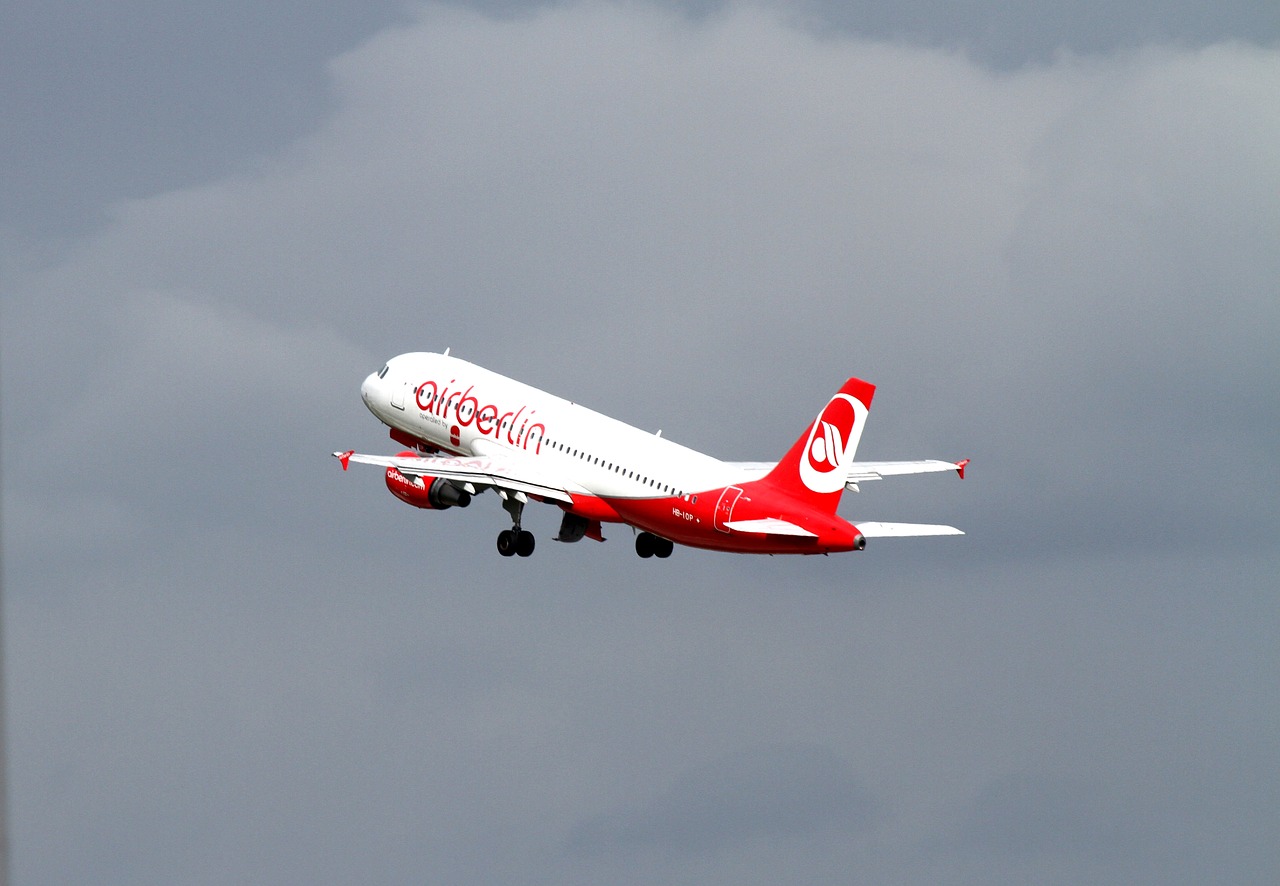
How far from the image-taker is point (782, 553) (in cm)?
7075

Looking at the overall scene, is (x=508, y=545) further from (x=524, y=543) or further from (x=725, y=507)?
(x=725, y=507)

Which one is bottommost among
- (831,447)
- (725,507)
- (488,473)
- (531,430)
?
(725,507)

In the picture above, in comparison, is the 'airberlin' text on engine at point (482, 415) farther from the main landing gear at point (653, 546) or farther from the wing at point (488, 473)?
the main landing gear at point (653, 546)

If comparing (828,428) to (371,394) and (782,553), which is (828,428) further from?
(371,394)

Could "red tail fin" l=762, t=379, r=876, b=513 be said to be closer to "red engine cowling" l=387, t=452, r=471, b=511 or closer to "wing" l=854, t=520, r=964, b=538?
"wing" l=854, t=520, r=964, b=538

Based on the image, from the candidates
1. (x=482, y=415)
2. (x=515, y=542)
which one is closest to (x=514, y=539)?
(x=515, y=542)

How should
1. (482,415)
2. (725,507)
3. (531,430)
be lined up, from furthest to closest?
(482,415) → (531,430) → (725,507)

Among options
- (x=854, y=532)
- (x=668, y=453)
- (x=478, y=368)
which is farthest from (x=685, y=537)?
(x=478, y=368)

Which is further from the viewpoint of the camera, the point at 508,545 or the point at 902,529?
the point at 508,545

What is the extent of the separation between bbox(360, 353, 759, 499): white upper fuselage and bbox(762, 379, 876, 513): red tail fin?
324 centimetres

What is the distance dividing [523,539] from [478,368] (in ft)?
27.9

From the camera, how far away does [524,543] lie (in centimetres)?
8112

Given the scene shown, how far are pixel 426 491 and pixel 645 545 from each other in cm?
941

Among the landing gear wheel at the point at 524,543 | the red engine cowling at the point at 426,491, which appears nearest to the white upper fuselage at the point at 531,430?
the red engine cowling at the point at 426,491
